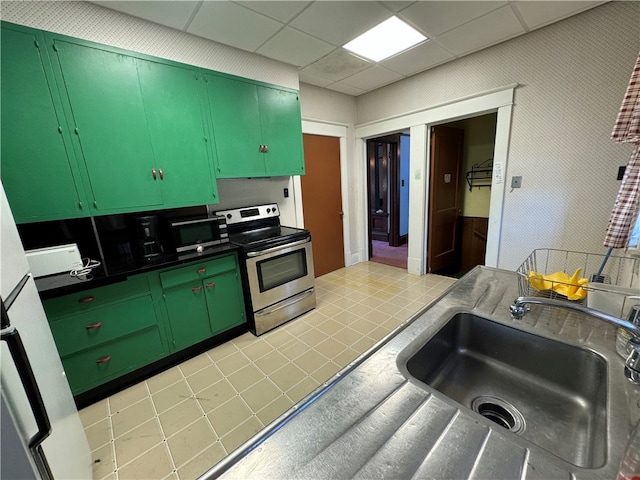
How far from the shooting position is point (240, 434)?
4.92ft

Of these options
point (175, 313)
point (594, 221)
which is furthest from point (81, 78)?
point (594, 221)

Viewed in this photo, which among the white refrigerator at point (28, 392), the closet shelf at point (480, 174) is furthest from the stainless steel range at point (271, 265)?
the closet shelf at point (480, 174)

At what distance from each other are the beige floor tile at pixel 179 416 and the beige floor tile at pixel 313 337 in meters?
0.96

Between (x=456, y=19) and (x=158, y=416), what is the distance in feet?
12.3

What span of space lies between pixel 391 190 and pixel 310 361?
4080mm

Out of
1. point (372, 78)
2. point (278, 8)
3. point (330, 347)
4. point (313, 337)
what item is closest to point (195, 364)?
point (313, 337)

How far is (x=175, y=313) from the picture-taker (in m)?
2.03

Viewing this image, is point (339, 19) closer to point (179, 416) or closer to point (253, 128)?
point (253, 128)

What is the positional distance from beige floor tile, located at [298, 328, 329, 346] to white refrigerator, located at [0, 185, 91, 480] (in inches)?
59.6

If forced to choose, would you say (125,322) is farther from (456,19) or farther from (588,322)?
(456,19)

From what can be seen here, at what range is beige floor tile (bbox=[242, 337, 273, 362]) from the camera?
7.18 ft

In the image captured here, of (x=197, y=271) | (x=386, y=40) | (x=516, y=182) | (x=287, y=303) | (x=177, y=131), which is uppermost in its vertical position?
(x=386, y=40)

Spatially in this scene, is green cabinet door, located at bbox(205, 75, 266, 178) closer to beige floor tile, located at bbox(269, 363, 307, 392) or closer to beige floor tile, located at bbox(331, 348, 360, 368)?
beige floor tile, located at bbox(269, 363, 307, 392)

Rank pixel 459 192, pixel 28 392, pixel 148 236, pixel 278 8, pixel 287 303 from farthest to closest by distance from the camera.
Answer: pixel 459 192 < pixel 287 303 < pixel 148 236 < pixel 278 8 < pixel 28 392
